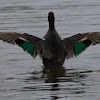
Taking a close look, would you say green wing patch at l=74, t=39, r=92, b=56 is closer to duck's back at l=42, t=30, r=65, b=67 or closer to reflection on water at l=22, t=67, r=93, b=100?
duck's back at l=42, t=30, r=65, b=67

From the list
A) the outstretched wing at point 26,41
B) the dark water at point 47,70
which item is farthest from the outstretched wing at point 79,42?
the outstretched wing at point 26,41

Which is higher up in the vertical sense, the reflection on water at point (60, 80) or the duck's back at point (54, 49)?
the duck's back at point (54, 49)

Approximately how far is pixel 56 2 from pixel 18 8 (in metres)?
2.25

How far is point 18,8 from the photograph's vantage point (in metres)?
21.2

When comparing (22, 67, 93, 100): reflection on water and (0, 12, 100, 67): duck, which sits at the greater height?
(0, 12, 100, 67): duck

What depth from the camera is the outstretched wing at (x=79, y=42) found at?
11.2 metres

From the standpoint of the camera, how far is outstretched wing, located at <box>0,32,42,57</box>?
1123 centimetres

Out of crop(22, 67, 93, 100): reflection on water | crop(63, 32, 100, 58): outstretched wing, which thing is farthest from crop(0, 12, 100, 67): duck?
crop(22, 67, 93, 100): reflection on water

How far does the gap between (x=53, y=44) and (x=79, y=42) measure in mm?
596

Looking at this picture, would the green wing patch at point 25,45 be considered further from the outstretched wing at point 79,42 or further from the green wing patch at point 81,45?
the green wing patch at point 81,45

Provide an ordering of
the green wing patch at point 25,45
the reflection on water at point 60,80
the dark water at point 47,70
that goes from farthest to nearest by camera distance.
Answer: the green wing patch at point 25,45
the reflection on water at point 60,80
the dark water at point 47,70

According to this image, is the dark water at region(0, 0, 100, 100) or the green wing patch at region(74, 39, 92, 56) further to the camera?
the green wing patch at region(74, 39, 92, 56)

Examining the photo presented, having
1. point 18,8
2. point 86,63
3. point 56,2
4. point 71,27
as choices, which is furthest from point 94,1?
point 86,63

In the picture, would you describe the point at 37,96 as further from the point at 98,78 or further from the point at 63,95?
the point at 98,78
